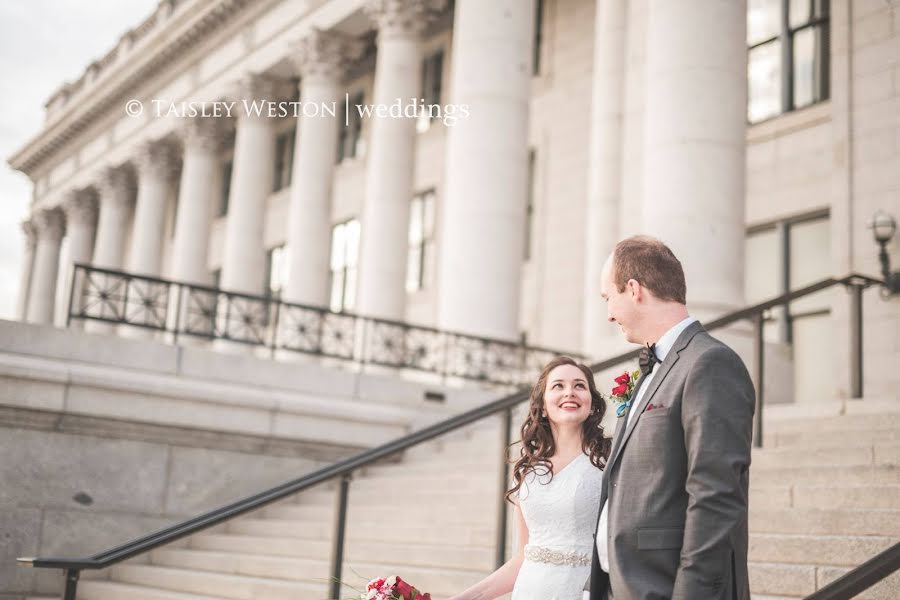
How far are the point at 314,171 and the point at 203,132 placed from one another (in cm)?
703

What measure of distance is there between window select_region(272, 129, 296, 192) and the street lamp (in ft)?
70.4

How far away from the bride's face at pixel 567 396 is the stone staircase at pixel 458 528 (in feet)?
9.54

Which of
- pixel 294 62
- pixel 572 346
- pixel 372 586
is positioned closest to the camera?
pixel 372 586

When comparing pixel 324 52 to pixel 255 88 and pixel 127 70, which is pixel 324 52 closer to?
pixel 255 88

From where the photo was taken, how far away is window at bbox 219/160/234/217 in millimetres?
36969

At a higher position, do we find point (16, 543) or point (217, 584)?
point (16, 543)

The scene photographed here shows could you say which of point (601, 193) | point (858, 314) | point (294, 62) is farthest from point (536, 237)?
point (858, 314)

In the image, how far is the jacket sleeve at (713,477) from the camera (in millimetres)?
3203

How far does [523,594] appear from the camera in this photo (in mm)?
4414

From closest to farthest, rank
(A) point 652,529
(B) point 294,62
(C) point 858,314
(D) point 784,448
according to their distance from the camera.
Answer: (A) point 652,529 → (D) point 784,448 → (C) point 858,314 → (B) point 294,62

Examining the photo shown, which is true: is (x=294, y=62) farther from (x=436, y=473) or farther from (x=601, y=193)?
(x=436, y=473)

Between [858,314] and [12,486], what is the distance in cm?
809

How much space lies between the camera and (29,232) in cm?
4731

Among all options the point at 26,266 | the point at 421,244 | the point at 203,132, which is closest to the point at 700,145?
the point at 421,244
